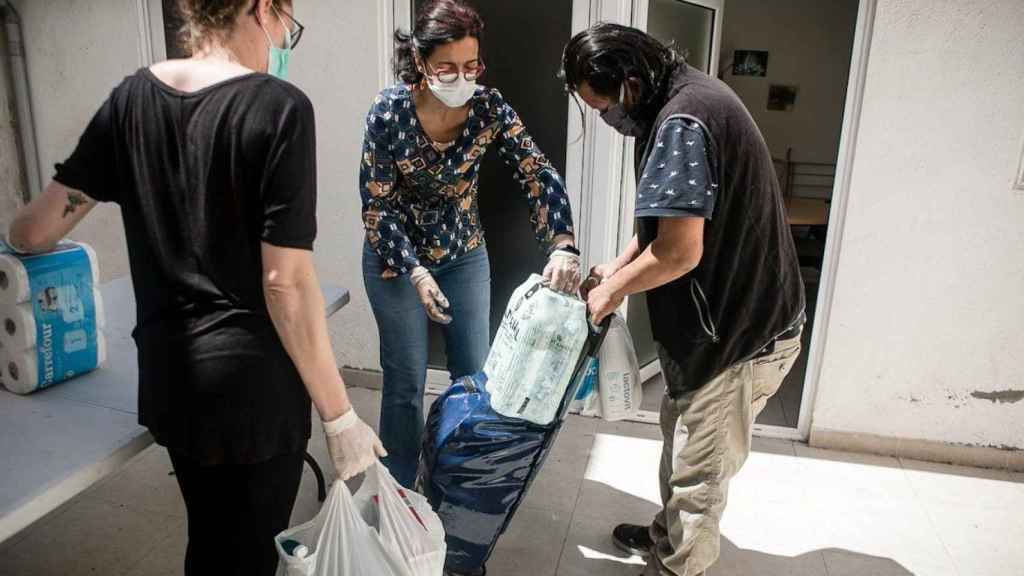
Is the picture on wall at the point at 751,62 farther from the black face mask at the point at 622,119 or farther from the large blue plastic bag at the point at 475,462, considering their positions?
the large blue plastic bag at the point at 475,462

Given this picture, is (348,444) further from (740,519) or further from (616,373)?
(740,519)

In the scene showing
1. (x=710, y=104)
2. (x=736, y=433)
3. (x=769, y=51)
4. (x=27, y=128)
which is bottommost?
(x=736, y=433)

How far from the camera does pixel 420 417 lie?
209cm

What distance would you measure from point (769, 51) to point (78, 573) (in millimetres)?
5642

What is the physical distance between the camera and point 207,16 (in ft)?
3.57

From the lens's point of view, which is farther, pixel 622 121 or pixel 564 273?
pixel 564 273

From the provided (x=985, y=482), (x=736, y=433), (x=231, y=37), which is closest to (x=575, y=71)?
(x=231, y=37)

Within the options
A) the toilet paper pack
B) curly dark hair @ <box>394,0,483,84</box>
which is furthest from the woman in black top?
curly dark hair @ <box>394,0,483,84</box>

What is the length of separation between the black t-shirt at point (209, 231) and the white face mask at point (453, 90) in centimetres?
78

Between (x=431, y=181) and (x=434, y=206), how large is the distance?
0.28ft

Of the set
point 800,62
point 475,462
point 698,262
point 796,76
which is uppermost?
point 800,62

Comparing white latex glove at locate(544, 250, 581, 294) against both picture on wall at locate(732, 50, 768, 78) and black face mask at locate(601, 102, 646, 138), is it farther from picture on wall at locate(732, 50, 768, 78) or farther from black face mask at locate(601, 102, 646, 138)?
picture on wall at locate(732, 50, 768, 78)

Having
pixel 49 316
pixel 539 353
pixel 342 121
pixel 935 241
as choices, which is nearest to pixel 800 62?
pixel 935 241

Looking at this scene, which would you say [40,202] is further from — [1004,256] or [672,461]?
[1004,256]
